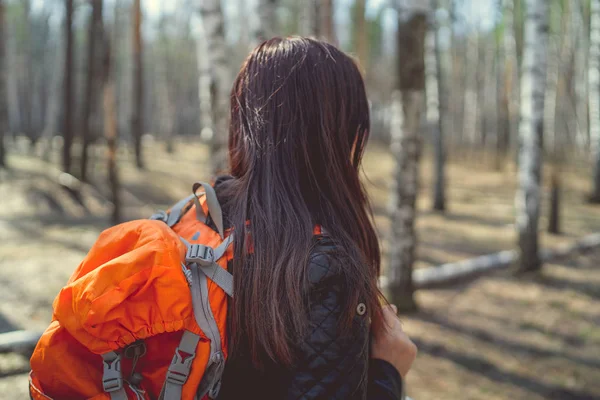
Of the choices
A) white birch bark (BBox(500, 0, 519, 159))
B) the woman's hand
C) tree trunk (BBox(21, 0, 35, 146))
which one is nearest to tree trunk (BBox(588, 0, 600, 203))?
white birch bark (BBox(500, 0, 519, 159))

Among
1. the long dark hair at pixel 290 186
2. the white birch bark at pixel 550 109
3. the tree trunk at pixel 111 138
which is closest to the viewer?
the long dark hair at pixel 290 186

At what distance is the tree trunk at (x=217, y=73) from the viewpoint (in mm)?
5406

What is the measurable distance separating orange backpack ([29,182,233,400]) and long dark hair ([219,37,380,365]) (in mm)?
90

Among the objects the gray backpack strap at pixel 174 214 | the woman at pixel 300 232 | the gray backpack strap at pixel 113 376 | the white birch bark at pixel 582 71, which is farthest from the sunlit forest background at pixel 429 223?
the white birch bark at pixel 582 71

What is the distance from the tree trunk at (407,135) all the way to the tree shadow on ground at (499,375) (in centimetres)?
87

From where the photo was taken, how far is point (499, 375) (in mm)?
4578

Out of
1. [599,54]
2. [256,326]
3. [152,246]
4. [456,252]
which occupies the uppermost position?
[599,54]

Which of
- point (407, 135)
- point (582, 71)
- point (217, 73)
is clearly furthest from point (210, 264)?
point (582, 71)

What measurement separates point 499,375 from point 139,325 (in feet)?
13.9

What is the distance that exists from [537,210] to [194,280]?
6.71 m

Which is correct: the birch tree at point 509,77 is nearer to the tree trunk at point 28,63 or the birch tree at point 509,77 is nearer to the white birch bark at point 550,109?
the white birch bark at point 550,109

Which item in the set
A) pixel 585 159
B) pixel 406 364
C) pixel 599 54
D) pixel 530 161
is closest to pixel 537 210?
pixel 530 161

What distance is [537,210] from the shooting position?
695 cm

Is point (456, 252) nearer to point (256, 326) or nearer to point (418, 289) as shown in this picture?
point (418, 289)
